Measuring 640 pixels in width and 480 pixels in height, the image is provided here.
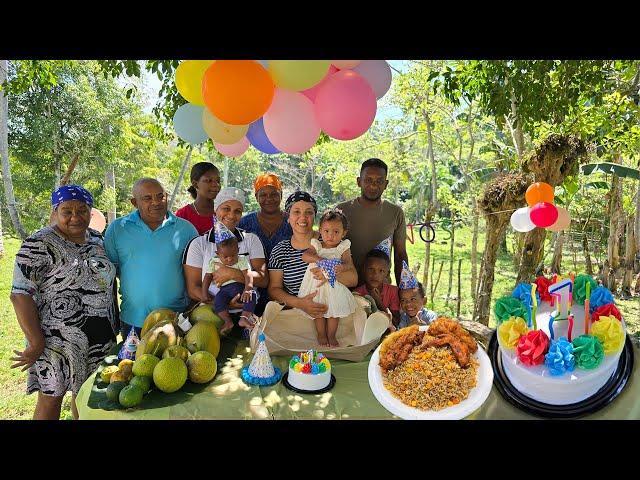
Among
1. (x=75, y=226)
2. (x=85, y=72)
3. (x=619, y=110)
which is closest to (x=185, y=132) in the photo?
(x=75, y=226)

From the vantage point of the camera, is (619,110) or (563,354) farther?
(619,110)

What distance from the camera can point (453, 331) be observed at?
89.0 inches

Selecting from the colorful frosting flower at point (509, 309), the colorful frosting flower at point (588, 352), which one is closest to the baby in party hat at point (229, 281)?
the colorful frosting flower at point (509, 309)

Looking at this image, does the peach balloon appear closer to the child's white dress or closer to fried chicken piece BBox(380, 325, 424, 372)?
the child's white dress

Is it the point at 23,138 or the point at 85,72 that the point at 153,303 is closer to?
the point at 23,138

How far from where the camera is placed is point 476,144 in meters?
11.4

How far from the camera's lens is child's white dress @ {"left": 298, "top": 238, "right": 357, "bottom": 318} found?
2.93 meters

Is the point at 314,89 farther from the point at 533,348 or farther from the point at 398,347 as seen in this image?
the point at 533,348

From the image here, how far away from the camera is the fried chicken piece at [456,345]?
214 centimetres

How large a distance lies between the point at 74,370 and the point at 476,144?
34.5 feet

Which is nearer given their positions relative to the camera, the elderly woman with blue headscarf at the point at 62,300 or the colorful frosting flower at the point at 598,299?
the colorful frosting flower at the point at 598,299

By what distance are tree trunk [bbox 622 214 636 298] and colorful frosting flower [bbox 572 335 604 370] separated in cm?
862

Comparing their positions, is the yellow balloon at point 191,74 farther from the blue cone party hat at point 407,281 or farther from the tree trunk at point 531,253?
the tree trunk at point 531,253

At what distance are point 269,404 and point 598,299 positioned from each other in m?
1.74
